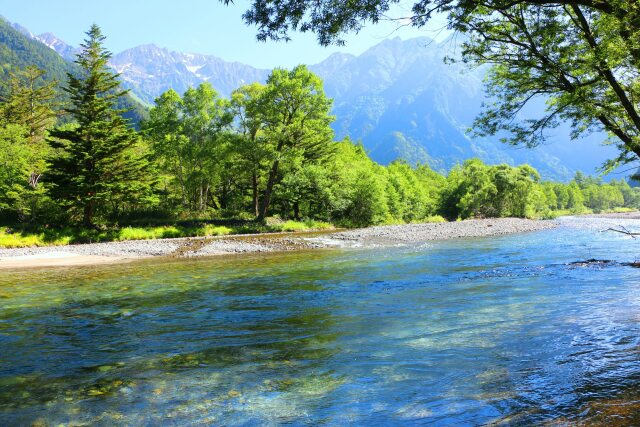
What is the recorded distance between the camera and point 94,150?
34.3 m

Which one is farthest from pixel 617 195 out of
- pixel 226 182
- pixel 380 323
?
pixel 380 323

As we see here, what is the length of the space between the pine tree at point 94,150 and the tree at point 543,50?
31734mm

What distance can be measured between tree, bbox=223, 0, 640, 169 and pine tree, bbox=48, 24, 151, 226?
104 ft

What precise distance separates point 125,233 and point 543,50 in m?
33.7

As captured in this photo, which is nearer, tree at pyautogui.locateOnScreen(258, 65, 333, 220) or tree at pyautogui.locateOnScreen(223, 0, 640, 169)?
tree at pyautogui.locateOnScreen(223, 0, 640, 169)

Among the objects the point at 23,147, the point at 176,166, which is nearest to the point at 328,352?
the point at 23,147

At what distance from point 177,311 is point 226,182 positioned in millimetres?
50176

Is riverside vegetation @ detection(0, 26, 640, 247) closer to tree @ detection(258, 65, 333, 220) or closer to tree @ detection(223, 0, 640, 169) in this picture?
tree @ detection(258, 65, 333, 220)

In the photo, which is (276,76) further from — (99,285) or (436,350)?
(436,350)

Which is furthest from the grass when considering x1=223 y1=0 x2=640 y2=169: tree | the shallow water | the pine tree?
x1=223 y1=0 x2=640 y2=169: tree

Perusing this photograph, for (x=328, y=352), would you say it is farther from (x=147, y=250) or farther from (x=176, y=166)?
(x=176, y=166)

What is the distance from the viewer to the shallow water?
188 inches

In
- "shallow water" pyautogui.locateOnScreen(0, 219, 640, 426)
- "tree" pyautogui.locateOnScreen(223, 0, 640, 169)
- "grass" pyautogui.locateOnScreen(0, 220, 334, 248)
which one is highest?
"tree" pyautogui.locateOnScreen(223, 0, 640, 169)

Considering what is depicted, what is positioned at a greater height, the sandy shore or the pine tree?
the pine tree
